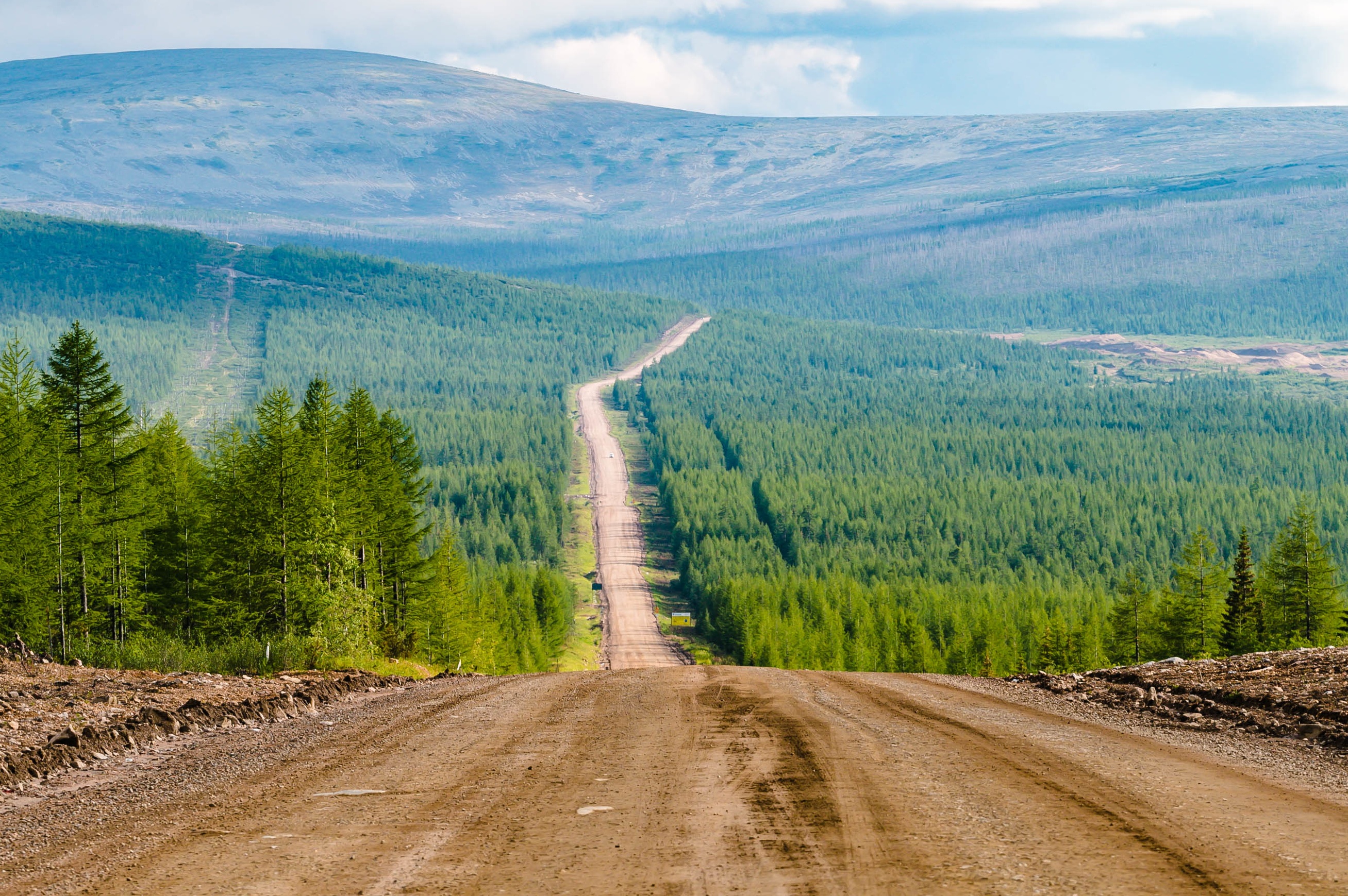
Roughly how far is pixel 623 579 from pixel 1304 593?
91264 millimetres

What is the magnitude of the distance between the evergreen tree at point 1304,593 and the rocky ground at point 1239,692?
99.3 feet

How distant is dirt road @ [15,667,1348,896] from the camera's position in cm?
975

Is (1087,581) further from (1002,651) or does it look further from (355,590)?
(355,590)

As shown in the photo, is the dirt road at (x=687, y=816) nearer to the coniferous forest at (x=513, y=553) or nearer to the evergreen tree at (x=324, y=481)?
the coniferous forest at (x=513, y=553)

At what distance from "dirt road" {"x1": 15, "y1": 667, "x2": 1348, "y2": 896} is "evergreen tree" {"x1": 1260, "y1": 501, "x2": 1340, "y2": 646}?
1515 inches

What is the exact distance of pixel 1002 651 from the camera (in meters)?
79.2

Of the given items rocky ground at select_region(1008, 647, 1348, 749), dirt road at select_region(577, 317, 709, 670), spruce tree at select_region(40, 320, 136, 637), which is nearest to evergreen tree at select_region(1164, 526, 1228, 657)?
dirt road at select_region(577, 317, 709, 670)

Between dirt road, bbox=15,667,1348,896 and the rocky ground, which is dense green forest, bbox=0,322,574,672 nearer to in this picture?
dirt road, bbox=15,667,1348,896

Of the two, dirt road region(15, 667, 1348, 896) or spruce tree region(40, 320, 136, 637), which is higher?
spruce tree region(40, 320, 136, 637)

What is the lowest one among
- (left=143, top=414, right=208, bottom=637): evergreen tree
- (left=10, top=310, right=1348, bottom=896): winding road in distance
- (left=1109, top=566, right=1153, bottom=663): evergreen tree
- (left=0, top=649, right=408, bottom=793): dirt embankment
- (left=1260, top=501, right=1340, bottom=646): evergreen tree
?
(left=1109, top=566, right=1153, bottom=663): evergreen tree

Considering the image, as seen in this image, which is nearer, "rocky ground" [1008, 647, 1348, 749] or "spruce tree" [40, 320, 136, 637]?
"rocky ground" [1008, 647, 1348, 749]

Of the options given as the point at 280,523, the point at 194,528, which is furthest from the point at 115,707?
the point at 194,528

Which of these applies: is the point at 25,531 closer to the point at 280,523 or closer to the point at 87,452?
the point at 87,452

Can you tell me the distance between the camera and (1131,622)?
65.0 meters
